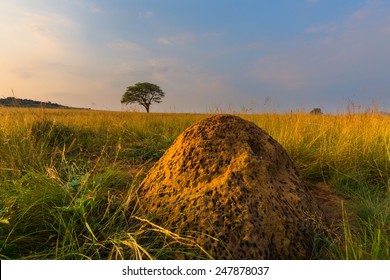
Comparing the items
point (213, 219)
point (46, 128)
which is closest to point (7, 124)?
point (46, 128)

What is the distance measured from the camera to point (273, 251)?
173 cm

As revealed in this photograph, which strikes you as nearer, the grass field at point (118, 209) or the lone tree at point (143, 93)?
the grass field at point (118, 209)

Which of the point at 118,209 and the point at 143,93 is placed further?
the point at 143,93

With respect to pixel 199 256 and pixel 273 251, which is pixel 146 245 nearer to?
pixel 199 256

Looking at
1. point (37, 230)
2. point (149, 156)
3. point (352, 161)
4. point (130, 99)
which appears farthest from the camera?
point (130, 99)

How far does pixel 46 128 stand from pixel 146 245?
4731 mm

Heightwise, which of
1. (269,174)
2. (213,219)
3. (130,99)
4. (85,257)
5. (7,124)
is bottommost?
(85,257)

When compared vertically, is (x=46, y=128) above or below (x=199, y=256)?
above

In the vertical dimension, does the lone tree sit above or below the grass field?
above

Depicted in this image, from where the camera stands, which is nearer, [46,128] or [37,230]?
[37,230]

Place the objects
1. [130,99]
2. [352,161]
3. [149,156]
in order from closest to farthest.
A: [352,161] → [149,156] → [130,99]

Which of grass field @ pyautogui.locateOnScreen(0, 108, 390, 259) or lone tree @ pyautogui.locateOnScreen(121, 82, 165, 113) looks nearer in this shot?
grass field @ pyautogui.locateOnScreen(0, 108, 390, 259)

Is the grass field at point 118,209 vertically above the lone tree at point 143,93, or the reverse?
the lone tree at point 143,93
